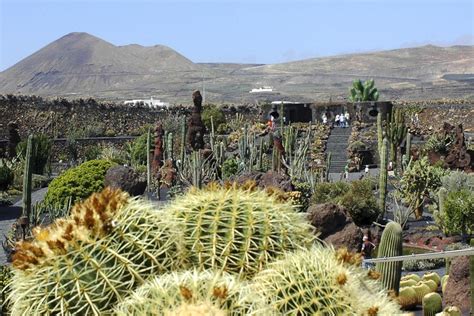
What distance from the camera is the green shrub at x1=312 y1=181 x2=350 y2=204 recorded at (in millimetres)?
17781

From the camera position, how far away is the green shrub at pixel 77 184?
18500mm

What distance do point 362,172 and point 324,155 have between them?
7.34 ft

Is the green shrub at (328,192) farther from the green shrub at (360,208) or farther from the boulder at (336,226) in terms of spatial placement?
the boulder at (336,226)

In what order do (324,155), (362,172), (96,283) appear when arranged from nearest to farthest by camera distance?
(96,283), (362,172), (324,155)

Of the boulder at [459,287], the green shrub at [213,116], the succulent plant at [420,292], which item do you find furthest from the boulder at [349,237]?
the green shrub at [213,116]

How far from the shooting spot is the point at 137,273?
3662 millimetres

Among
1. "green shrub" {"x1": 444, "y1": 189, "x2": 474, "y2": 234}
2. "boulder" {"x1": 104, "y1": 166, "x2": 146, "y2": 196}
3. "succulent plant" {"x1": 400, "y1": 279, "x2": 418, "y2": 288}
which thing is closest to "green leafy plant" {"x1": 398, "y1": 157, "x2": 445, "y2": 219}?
"green shrub" {"x1": 444, "y1": 189, "x2": 474, "y2": 234}


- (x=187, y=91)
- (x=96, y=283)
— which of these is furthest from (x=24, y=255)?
(x=187, y=91)

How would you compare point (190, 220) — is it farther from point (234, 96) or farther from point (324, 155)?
point (234, 96)

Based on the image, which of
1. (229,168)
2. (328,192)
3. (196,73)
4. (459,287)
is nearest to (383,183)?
(328,192)

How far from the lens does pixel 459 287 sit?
9.81 metres

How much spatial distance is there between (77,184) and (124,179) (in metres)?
0.97

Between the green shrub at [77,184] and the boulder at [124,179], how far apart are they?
0.31 m

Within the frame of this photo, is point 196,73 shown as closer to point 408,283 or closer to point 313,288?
point 408,283
